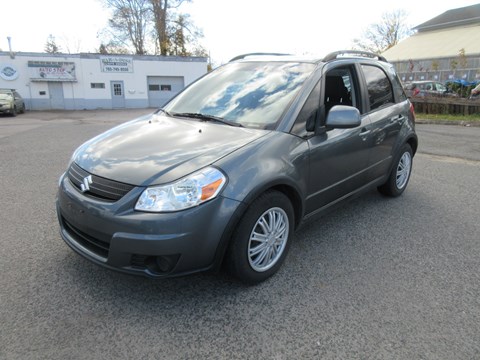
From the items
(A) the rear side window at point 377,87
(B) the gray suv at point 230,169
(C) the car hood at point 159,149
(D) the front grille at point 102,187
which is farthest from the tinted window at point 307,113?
(D) the front grille at point 102,187

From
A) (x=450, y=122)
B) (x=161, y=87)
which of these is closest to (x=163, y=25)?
(x=161, y=87)

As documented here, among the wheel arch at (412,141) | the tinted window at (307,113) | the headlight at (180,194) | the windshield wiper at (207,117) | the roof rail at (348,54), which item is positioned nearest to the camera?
the headlight at (180,194)

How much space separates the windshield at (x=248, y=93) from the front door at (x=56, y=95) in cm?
2921

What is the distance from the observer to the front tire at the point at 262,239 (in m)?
2.48

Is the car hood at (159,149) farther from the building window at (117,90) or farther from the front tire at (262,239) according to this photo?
the building window at (117,90)

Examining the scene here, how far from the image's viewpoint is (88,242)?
250 centimetres

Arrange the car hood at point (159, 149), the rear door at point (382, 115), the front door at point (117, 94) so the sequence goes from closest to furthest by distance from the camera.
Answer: the car hood at point (159, 149) < the rear door at point (382, 115) < the front door at point (117, 94)

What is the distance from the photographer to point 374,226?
→ 387 centimetres

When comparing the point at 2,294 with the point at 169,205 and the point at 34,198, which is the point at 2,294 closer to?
the point at 169,205

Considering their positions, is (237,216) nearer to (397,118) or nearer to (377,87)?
(377,87)

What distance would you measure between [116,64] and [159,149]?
3048 centimetres

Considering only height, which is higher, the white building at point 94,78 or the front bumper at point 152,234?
the white building at point 94,78

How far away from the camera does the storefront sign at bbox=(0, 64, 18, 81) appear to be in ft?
87.9

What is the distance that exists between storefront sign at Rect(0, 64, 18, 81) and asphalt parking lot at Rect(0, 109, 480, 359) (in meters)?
28.7
